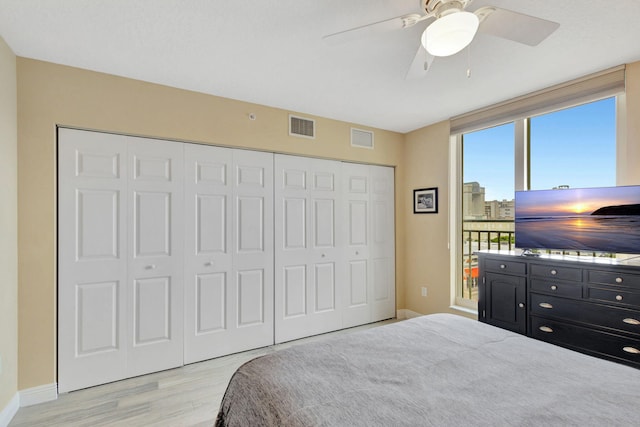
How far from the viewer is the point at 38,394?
2.27m

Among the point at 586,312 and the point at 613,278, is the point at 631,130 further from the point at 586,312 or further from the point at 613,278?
the point at 586,312

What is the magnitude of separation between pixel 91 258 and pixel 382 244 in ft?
10.1

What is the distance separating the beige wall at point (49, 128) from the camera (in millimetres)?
2264

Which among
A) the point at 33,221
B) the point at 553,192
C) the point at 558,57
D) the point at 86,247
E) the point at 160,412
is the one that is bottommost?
the point at 160,412

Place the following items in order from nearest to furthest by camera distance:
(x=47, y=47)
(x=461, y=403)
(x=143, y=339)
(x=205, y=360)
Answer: (x=461, y=403) < (x=47, y=47) < (x=143, y=339) < (x=205, y=360)

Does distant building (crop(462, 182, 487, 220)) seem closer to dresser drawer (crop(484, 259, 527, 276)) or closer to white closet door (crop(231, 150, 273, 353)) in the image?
dresser drawer (crop(484, 259, 527, 276))

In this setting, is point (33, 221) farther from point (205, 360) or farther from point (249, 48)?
point (249, 48)

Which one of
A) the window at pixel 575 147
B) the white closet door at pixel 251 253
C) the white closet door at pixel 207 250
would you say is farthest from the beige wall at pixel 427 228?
the white closet door at pixel 207 250

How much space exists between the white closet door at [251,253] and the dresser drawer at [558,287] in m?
2.39

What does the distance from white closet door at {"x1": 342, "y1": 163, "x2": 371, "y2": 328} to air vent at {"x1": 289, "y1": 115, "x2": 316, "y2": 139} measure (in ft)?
1.94

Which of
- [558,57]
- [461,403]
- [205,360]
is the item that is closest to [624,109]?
[558,57]

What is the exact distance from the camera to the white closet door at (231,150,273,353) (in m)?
3.09

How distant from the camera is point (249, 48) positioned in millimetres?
2158

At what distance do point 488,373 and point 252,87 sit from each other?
266cm
